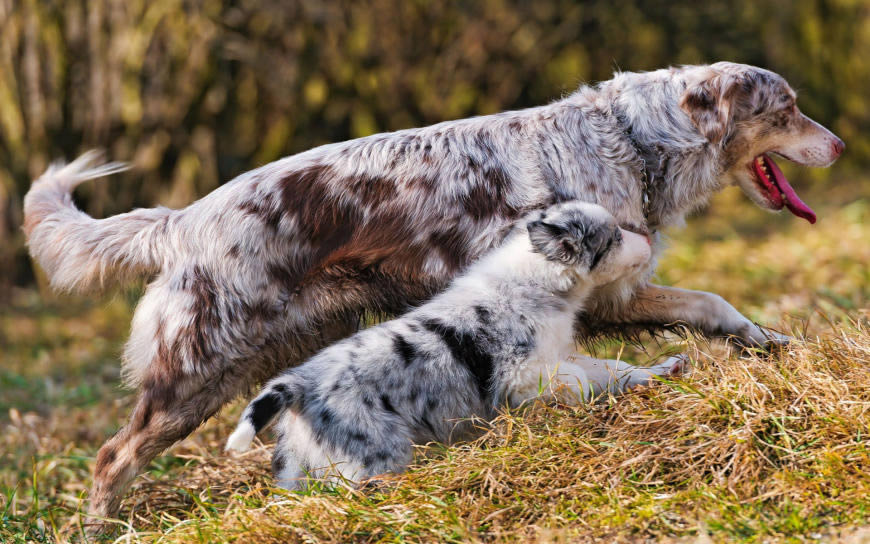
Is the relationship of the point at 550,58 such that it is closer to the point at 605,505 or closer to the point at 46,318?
the point at 46,318

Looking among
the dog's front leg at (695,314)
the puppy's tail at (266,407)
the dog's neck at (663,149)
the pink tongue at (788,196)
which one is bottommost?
the dog's front leg at (695,314)

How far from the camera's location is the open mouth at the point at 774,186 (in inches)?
170

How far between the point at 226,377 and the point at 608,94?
2.04m

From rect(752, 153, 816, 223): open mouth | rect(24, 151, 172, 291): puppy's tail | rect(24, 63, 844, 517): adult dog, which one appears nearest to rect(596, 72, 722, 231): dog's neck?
rect(24, 63, 844, 517): adult dog

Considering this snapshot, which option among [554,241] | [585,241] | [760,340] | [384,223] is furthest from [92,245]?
[760,340]

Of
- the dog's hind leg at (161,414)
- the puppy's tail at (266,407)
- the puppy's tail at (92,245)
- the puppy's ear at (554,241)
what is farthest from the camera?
the puppy's tail at (92,245)

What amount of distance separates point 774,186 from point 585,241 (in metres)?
1.11

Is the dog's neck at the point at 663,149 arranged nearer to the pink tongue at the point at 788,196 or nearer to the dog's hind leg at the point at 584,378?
the pink tongue at the point at 788,196

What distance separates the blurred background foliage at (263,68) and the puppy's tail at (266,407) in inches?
275

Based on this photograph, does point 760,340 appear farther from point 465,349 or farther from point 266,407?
point 266,407

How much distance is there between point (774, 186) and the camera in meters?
4.32

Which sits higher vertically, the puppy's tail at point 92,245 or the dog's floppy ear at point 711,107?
the dog's floppy ear at point 711,107

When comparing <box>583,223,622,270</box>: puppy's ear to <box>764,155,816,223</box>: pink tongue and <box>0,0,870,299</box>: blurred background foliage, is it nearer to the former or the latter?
<box>764,155,816,223</box>: pink tongue

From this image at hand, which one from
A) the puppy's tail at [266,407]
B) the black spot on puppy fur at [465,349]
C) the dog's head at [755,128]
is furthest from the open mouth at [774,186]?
the puppy's tail at [266,407]
